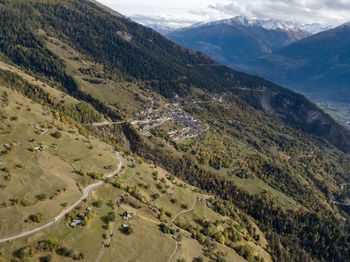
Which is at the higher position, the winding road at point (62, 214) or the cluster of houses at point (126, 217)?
the winding road at point (62, 214)

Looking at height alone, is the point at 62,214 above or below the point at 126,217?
above

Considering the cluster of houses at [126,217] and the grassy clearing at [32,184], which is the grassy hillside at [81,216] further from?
the cluster of houses at [126,217]

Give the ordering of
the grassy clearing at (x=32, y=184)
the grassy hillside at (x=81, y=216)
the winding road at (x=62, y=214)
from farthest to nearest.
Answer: the grassy clearing at (x=32, y=184), the grassy hillside at (x=81, y=216), the winding road at (x=62, y=214)

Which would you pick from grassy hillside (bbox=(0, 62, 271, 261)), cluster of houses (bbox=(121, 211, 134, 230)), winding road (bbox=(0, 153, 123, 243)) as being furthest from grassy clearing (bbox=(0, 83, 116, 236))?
cluster of houses (bbox=(121, 211, 134, 230))

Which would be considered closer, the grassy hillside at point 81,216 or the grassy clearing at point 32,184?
the grassy hillside at point 81,216

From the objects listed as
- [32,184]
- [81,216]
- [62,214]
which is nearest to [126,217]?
[81,216]

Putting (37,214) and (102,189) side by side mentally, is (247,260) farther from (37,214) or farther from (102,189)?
(37,214)

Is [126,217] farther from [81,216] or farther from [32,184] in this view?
[32,184]

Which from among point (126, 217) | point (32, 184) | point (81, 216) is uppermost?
point (32, 184)

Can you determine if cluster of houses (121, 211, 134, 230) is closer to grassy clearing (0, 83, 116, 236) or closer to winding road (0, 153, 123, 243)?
winding road (0, 153, 123, 243)

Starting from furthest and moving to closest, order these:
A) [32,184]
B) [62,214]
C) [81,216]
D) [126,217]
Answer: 1. [126,217]
2. [32,184]
3. [81,216]
4. [62,214]

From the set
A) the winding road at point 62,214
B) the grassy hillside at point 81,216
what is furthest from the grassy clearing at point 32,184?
the winding road at point 62,214
